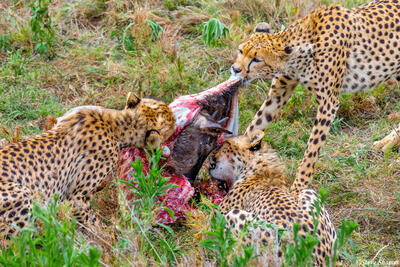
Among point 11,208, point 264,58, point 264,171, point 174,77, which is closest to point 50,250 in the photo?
point 11,208

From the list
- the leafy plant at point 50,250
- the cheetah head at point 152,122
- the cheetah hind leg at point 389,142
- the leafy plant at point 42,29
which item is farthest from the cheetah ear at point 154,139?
the leafy plant at point 42,29

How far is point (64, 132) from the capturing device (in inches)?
156

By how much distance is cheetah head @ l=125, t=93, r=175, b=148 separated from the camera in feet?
13.4

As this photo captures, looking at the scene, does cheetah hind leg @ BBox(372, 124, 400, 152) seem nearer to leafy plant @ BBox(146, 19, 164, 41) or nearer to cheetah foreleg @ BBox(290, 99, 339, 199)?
cheetah foreleg @ BBox(290, 99, 339, 199)

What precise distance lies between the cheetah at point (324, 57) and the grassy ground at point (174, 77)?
473mm

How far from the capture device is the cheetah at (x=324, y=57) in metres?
4.57

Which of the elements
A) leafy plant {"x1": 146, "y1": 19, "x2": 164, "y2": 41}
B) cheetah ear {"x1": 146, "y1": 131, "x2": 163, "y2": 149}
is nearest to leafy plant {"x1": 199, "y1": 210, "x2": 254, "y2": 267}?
cheetah ear {"x1": 146, "y1": 131, "x2": 163, "y2": 149}

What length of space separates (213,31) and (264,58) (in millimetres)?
1524

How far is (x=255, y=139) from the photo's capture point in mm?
4277

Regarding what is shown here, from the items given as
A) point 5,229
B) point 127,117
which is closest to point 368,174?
point 127,117

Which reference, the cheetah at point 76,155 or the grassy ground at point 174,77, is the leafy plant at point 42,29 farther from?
the cheetah at point 76,155

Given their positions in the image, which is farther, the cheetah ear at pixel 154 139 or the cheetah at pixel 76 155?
the cheetah ear at pixel 154 139

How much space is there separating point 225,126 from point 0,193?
1726 millimetres

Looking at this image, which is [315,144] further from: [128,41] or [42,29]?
[42,29]
